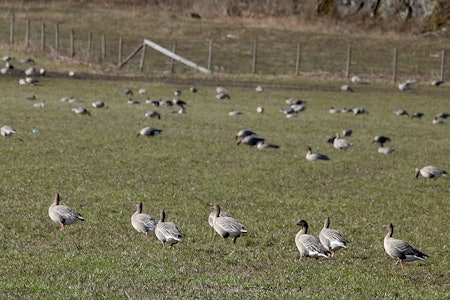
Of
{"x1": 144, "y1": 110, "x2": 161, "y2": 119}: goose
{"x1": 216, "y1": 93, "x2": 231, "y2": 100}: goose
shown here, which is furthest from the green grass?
{"x1": 216, "y1": 93, "x2": 231, "y2": 100}: goose

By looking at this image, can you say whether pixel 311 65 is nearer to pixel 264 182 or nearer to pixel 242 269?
pixel 264 182

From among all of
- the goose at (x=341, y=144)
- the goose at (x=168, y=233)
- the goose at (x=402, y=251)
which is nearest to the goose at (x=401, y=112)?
the goose at (x=341, y=144)

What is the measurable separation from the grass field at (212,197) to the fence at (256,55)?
15041 millimetres

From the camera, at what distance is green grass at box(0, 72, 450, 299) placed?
12.4m

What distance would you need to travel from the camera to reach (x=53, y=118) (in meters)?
36.4

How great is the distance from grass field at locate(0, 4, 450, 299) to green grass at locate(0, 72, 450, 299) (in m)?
0.04

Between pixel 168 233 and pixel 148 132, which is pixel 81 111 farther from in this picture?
pixel 168 233

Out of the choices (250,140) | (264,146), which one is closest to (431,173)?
(264,146)

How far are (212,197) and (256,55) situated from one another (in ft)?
166

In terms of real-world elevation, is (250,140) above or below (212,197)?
below

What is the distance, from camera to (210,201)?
2031 centimetres

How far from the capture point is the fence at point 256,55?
6328 centimetres

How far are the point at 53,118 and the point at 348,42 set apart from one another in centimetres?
4241

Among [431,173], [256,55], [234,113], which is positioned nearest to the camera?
[431,173]
